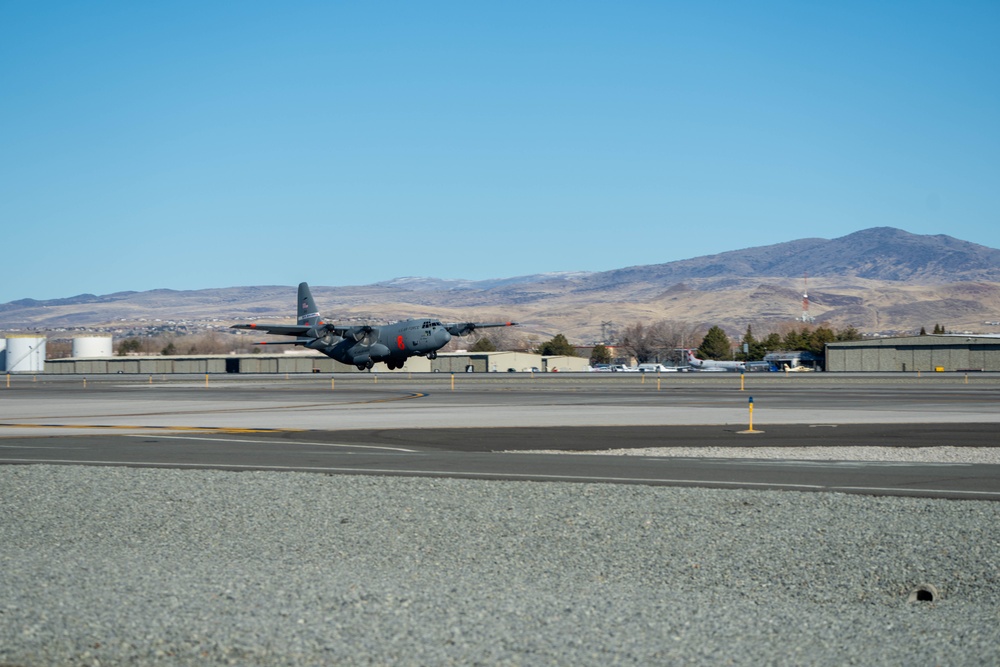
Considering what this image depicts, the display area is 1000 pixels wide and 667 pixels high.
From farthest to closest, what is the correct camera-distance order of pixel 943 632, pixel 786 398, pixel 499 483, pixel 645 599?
pixel 786 398, pixel 499 483, pixel 645 599, pixel 943 632

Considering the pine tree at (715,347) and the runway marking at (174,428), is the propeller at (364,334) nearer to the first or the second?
the runway marking at (174,428)

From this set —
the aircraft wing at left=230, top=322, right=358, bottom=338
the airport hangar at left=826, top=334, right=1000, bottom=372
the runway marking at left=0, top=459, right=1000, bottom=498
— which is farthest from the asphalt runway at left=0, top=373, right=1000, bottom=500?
the airport hangar at left=826, top=334, right=1000, bottom=372

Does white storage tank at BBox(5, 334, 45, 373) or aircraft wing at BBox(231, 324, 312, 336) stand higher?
aircraft wing at BBox(231, 324, 312, 336)

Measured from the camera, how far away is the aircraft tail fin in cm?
8605

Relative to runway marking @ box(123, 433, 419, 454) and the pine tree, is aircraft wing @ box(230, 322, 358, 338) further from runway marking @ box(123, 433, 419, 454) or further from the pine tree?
the pine tree

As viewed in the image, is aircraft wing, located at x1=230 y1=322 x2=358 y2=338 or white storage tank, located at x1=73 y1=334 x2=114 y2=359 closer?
aircraft wing, located at x1=230 y1=322 x2=358 y2=338

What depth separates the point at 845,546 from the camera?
37.4 feet

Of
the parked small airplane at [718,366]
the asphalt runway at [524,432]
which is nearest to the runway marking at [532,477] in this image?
the asphalt runway at [524,432]

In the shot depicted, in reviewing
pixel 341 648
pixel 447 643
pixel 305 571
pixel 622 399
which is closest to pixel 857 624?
pixel 447 643

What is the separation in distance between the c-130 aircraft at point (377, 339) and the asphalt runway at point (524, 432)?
15.5 m

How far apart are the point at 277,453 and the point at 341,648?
50.3 feet

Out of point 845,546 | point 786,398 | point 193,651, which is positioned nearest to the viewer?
point 193,651

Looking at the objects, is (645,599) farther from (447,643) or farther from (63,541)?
(63,541)

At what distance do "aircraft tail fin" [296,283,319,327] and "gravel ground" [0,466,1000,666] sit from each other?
70880mm
